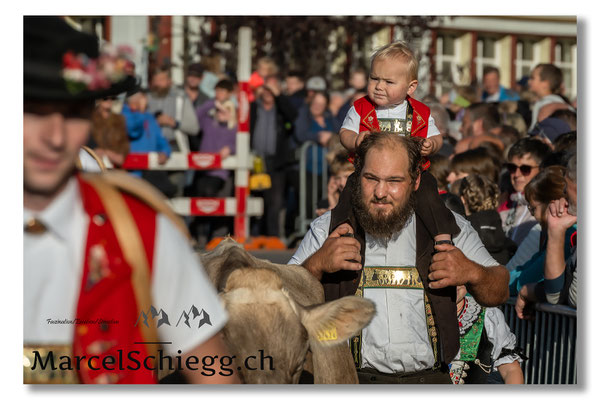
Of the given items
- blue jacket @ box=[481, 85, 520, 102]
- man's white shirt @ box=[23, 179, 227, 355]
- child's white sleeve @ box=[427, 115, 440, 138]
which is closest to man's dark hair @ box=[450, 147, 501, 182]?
child's white sleeve @ box=[427, 115, 440, 138]

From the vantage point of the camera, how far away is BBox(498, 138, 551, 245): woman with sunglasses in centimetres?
578

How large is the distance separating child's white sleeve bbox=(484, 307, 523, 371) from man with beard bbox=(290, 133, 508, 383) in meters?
0.72

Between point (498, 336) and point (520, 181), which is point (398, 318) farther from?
point (520, 181)

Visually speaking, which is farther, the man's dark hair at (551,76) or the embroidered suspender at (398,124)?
the man's dark hair at (551,76)

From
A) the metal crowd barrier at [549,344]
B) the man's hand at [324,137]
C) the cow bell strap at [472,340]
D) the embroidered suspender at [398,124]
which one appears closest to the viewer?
the embroidered suspender at [398,124]

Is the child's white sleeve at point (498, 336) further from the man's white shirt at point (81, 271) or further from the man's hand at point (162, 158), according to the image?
the man's hand at point (162, 158)

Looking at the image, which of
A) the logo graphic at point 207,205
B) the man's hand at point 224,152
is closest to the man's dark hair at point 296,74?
the man's hand at point 224,152

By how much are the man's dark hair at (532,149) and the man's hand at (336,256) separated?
2686mm

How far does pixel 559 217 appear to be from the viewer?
15.4 ft

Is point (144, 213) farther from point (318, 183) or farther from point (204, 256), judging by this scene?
point (318, 183)

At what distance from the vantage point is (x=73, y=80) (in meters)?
2.39

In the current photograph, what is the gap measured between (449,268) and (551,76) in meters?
4.47

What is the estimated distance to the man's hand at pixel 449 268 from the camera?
383 cm

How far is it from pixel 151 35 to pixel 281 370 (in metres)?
6.66
